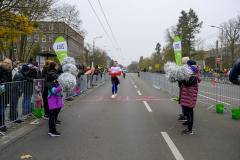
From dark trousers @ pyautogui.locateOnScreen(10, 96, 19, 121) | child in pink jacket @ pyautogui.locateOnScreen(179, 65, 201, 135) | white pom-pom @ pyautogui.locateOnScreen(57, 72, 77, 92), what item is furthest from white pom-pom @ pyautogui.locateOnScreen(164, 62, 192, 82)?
dark trousers @ pyautogui.locateOnScreen(10, 96, 19, 121)

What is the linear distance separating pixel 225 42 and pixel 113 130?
3781 cm

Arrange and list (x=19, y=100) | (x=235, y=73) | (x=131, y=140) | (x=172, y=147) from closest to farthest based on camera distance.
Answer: (x=235, y=73), (x=172, y=147), (x=131, y=140), (x=19, y=100)

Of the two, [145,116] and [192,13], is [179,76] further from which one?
[192,13]

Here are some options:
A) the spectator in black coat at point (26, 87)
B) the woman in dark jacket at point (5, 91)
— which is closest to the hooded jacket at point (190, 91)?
the woman in dark jacket at point (5, 91)

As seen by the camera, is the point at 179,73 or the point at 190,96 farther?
the point at 190,96

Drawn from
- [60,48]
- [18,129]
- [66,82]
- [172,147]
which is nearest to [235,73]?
[172,147]

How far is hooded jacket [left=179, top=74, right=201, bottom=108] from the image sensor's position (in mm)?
4969

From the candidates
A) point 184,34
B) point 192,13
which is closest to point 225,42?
point 184,34

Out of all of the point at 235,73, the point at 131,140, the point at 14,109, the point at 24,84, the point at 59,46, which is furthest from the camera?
A: the point at 59,46

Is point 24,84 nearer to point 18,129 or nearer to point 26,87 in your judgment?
point 26,87

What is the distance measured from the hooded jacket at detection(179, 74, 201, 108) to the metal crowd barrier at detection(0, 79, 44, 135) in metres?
4.56

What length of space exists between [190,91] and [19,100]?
490 centimetres

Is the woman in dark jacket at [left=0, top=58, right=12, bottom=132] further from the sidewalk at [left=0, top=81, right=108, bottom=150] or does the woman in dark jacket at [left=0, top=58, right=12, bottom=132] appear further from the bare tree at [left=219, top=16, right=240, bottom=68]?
the bare tree at [left=219, top=16, right=240, bottom=68]

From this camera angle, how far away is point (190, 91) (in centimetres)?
512
